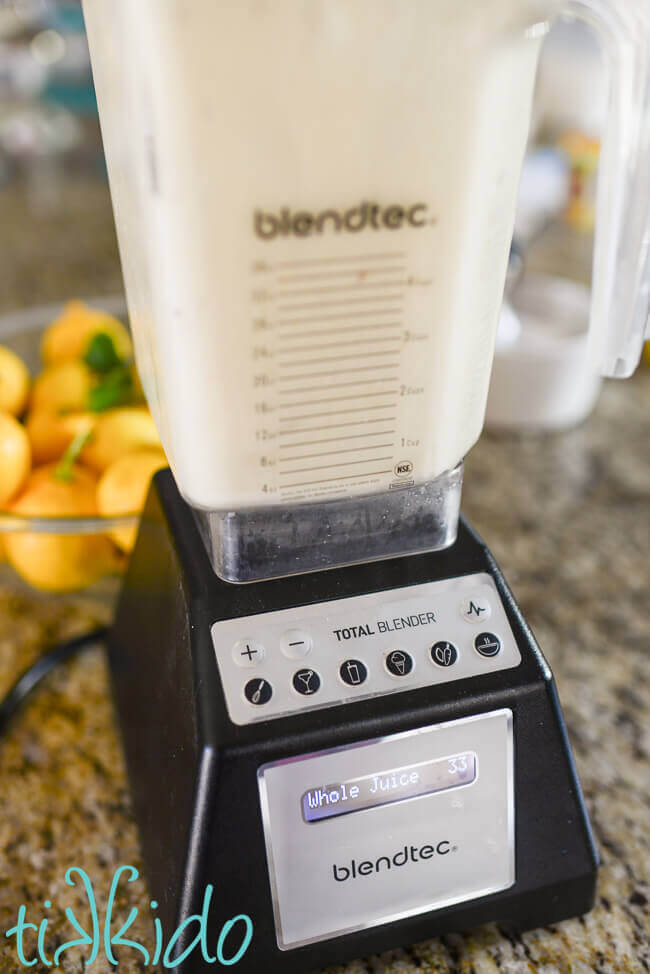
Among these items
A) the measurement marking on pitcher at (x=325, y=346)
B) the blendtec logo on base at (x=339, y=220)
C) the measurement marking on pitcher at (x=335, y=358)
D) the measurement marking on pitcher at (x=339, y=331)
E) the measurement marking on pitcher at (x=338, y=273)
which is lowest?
the measurement marking on pitcher at (x=335, y=358)

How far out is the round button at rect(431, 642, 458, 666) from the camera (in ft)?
1.44

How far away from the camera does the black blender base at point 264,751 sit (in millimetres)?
409

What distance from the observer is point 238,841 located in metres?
0.41

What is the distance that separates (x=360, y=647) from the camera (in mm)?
432

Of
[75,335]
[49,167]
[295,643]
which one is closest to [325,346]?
[295,643]

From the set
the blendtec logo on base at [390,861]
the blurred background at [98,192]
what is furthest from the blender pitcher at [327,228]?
the blurred background at [98,192]

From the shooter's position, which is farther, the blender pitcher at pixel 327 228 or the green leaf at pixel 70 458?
the green leaf at pixel 70 458

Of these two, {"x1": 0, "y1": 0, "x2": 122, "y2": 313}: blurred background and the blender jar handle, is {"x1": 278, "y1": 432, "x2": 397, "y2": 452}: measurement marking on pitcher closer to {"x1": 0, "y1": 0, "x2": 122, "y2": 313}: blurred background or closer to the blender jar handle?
the blender jar handle

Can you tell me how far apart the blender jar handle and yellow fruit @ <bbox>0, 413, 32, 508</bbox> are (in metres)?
0.43

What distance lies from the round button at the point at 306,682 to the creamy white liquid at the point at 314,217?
0.30ft

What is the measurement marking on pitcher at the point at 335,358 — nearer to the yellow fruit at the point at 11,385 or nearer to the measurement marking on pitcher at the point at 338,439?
the measurement marking on pitcher at the point at 338,439

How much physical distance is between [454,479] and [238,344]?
157 millimetres

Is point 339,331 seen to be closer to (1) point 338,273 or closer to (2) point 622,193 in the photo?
(1) point 338,273

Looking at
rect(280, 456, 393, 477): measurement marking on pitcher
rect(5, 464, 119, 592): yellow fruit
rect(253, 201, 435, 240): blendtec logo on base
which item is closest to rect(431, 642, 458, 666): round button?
rect(280, 456, 393, 477): measurement marking on pitcher
